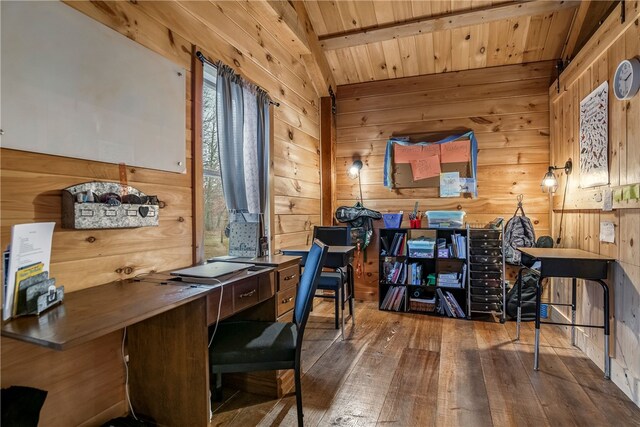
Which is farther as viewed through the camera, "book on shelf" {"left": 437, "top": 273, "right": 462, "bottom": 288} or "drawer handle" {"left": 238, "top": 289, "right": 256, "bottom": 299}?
"book on shelf" {"left": 437, "top": 273, "right": 462, "bottom": 288}

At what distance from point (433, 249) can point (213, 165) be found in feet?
7.83

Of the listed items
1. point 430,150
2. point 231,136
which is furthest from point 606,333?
point 231,136

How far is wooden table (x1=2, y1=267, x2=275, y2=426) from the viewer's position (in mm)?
1344

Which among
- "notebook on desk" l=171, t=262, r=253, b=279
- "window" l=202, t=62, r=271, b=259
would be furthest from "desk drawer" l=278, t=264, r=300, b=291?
"window" l=202, t=62, r=271, b=259

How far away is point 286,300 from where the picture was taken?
215 centimetres

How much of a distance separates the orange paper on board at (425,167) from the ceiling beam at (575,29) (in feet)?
5.09

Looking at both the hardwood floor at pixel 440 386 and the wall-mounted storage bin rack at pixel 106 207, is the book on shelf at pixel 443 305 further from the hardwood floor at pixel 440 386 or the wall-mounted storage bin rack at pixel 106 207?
the wall-mounted storage bin rack at pixel 106 207

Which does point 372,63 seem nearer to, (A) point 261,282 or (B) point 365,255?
(B) point 365,255

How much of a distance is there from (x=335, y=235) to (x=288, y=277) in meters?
1.26

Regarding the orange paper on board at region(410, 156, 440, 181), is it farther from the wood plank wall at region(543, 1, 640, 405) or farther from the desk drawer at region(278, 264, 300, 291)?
the desk drawer at region(278, 264, 300, 291)

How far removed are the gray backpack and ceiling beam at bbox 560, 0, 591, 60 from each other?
167 centimetres

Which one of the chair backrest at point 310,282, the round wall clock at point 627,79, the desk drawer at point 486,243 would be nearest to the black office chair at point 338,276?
the chair backrest at point 310,282

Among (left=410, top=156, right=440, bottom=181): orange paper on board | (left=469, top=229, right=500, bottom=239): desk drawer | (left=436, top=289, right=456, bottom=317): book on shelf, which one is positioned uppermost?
(left=410, top=156, right=440, bottom=181): orange paper on board

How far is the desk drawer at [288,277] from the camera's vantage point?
2084 millimetres
